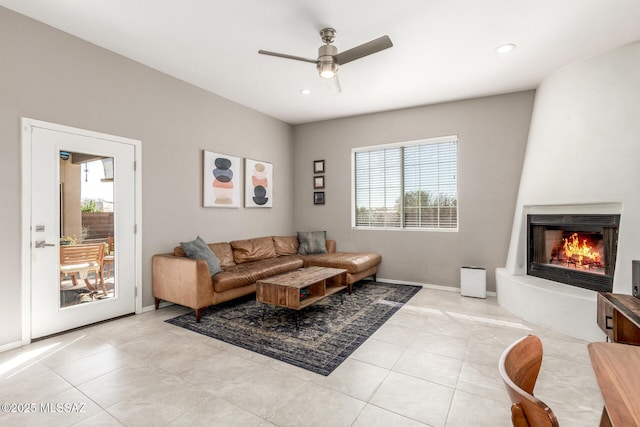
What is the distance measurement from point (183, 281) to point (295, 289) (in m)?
1.38

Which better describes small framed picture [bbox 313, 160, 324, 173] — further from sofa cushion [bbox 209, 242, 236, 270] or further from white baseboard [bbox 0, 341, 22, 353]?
white baseboard [bbox 0, 341, 22, 353]

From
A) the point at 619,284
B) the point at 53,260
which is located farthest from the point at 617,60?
the point at 53,260

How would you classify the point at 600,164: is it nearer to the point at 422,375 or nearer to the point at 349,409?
the point at 422,375

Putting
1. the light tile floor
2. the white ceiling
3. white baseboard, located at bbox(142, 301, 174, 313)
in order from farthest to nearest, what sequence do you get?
1. white baseboard, located at bbox(142, 301, 174, 313)
2. the white ceiling
3. the light tile floor

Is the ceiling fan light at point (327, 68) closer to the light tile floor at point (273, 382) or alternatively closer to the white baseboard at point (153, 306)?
the light tile floor at point (273, 382)

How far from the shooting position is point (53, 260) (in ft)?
9.87

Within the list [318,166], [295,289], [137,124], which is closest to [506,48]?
Answer: [295,289]

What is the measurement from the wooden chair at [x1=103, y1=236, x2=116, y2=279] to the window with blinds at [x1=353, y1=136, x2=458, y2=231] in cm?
378

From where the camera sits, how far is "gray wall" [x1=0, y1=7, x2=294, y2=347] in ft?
9.02

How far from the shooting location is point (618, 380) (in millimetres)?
896

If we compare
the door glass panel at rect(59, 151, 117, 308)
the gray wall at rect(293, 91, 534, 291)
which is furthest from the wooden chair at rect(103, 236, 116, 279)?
the gray wall at rect(293, 91, 534, 291)

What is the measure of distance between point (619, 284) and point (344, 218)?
3784 millimetres

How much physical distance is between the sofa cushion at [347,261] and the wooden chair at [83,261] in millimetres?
2781

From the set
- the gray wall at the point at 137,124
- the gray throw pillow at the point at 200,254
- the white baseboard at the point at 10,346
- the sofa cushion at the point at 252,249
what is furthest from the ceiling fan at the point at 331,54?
the white baseboard at the point at 10,346
